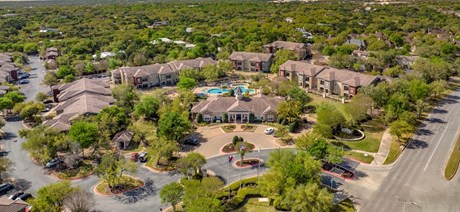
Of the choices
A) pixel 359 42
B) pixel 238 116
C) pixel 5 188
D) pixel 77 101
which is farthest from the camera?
pixel 359 42

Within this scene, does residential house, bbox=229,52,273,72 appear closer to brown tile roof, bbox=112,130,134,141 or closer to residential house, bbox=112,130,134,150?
brown tile roof, bbox=112,130,134,141

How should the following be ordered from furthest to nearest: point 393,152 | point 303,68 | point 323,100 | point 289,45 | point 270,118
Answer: point 289,45 → point 303,68 → point 323,100 → point 270,118 → point 393,152

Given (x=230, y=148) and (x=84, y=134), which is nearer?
(x=84, y=134)

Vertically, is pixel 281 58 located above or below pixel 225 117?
above

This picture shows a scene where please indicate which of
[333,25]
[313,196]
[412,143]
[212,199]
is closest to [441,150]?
[412,143]

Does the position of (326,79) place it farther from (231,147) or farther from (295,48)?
(295,48)

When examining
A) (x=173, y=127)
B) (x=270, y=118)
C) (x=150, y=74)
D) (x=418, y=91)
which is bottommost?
(x=270, y=118)

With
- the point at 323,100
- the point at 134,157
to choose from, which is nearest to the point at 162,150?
the point at 134,157
